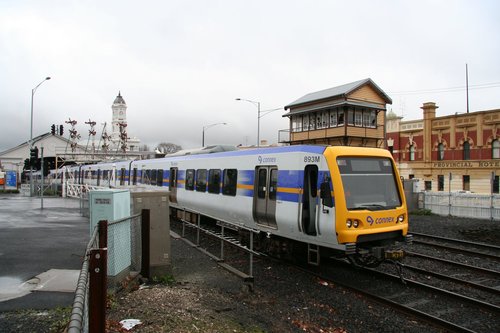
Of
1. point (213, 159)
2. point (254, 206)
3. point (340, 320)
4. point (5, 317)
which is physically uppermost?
point (213, 159)

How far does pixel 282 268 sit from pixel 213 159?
584cm

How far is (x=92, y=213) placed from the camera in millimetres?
7023

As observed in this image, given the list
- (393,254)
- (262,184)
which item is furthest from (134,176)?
(393,254)

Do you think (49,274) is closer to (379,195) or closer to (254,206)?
(254,206)

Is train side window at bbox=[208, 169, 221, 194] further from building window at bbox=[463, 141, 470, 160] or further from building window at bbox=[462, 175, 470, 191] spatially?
building window at bbox=[463, 141, 470, 160]

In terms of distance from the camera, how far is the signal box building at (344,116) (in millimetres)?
32094

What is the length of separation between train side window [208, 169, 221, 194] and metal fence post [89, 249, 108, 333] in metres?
9.97

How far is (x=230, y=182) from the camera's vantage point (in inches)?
510

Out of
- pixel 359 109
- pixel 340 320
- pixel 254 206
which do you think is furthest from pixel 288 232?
pixel 359 109

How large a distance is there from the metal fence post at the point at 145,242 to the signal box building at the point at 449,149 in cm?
2998

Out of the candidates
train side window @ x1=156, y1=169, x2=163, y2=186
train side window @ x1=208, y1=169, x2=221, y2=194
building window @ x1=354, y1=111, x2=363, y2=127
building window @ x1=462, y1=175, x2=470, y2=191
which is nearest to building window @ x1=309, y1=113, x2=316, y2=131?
building window @ x1=354, y1=111, x2=363, y2=127

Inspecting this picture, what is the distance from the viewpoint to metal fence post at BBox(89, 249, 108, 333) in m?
3.68

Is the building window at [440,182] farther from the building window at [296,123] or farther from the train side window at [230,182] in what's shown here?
the train side window at [230,182]

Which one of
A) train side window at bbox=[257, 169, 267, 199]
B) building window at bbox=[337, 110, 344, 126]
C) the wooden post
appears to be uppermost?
building window at bbox=[337, 110, 344, 126]
